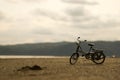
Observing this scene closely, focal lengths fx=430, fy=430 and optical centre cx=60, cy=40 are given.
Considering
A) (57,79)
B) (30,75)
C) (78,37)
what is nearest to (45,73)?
(30,75)

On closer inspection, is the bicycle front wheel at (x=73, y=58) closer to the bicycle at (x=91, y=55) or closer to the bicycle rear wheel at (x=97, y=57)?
the bicycle at (x=91, y=55)

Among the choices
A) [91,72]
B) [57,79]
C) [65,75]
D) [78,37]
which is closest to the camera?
[57,79]

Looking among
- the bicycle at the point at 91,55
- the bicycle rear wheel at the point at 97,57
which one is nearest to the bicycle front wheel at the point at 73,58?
the bicycle at the point at 91,55

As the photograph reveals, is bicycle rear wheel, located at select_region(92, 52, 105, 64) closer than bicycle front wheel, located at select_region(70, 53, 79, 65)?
No

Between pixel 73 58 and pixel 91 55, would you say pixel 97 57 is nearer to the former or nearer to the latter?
pixel 91 55

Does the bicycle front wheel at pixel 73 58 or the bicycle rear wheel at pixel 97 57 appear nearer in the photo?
the bicycle front wheel at pixel 73 58

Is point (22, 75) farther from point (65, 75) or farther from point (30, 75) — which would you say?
point (65, 75)

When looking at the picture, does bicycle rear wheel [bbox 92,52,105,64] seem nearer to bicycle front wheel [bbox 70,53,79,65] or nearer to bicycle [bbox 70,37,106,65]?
bicycle [bbox 70,37,106,65]

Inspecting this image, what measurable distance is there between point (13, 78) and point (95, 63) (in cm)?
1069

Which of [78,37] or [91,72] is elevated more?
[78,37]

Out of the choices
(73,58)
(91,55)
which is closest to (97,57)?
(91,55)

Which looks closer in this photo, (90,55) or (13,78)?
(13,78)

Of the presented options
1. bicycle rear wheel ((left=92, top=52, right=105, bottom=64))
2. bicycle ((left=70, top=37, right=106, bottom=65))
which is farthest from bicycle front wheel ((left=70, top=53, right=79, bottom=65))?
bicycle rear wheel ((left=92, top=52, right=105, bottom=64))

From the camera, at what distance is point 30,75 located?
2183 centimetres
